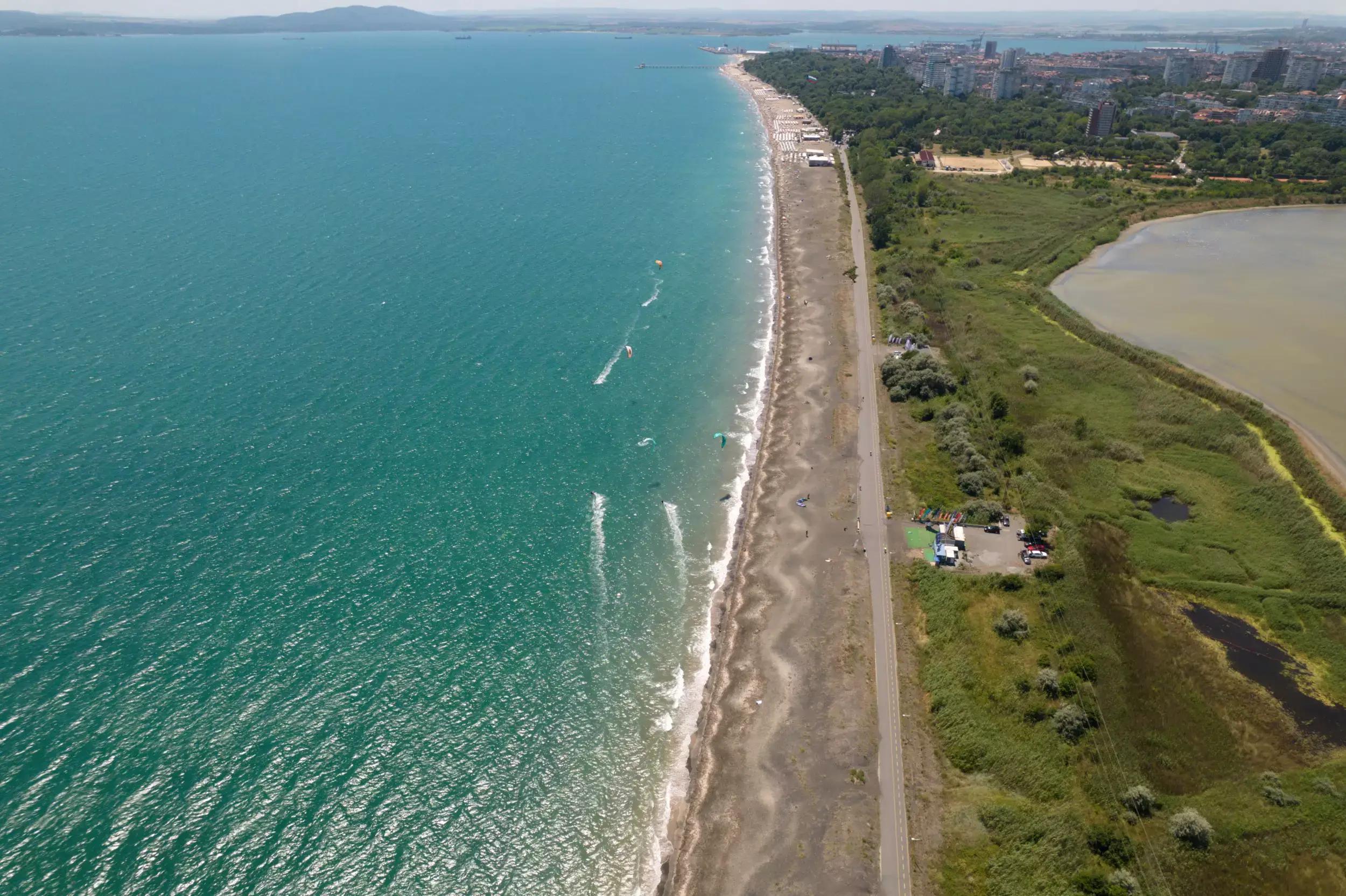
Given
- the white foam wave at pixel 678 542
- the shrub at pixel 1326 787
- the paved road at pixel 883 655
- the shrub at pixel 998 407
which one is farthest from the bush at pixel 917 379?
the shrub at pixel 1326 787

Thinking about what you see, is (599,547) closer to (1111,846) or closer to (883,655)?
(883,655)

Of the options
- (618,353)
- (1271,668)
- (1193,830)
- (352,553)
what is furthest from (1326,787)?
(618,353)

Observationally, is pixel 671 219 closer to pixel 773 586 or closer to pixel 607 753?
pixel 773 586

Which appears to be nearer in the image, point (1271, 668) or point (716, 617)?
point (1271, 668)

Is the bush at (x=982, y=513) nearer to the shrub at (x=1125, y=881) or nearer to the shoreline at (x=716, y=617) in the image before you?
the shoreline at (x=716, y=617)

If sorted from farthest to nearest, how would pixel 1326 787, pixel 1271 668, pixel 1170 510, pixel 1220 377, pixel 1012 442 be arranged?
pixel 1220 377, pixel 1012 442, pixel 1170 510, pixel 1271 668, pixel 1326 787

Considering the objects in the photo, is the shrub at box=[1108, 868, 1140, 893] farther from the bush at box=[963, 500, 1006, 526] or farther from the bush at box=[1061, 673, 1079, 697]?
the bush at box=[963, 500, 1006, 526]

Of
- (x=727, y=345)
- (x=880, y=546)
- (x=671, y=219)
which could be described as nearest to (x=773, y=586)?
(x=880, y=546)
